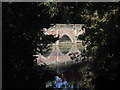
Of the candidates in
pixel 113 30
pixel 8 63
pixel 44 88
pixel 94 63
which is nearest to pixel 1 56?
pixel 8 63

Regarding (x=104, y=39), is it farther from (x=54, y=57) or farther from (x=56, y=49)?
(x=56, y=49)

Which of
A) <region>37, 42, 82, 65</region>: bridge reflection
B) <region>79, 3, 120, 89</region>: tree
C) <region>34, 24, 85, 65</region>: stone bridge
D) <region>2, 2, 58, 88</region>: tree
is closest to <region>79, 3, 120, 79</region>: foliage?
<region>79, 3, 120, 89</region>: tree

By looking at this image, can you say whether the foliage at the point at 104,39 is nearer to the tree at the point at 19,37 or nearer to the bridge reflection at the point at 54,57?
the bridge reflection at the point at 54,57

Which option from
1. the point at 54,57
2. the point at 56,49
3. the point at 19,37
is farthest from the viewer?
the point at 56,49

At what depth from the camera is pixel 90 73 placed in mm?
4188

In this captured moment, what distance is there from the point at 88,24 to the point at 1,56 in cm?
231

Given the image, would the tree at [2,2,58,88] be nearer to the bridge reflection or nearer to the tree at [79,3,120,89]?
the bridge reflection

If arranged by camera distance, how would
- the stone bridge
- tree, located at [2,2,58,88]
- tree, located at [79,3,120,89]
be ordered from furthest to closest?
the stone bridge → tree, located at [79,3,120,89] → tree, located at [2,2,58,88]

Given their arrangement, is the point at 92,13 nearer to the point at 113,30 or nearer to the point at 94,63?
the point at 113,30

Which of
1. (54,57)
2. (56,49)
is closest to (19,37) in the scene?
(54,57)

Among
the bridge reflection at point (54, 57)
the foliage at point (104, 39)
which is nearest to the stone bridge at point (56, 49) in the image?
the bridge reflection at point (54, 57)

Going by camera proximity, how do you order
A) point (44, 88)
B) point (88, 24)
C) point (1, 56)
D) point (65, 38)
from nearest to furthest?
point (1, 56) → point (44, 88) → point (88, 24) → point (65, 38)

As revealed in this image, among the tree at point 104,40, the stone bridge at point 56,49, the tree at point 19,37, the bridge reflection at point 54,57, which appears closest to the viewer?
the tree at point 19,37

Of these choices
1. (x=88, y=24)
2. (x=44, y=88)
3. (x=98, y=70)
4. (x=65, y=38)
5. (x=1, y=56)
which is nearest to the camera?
(x=1, y=56)
